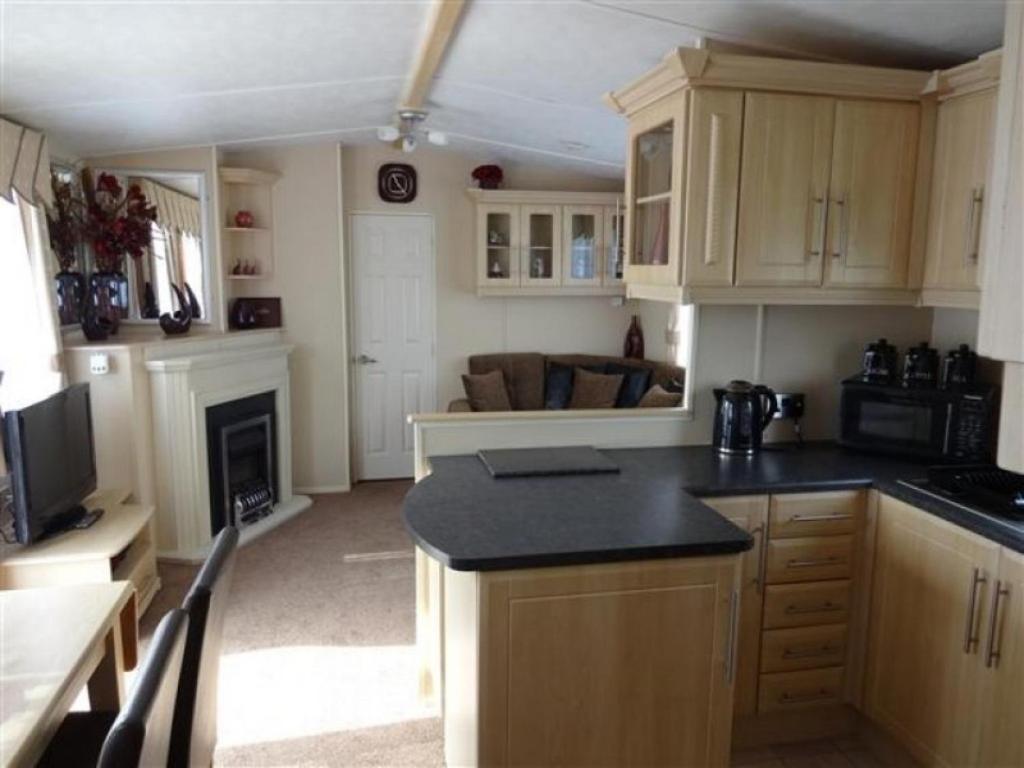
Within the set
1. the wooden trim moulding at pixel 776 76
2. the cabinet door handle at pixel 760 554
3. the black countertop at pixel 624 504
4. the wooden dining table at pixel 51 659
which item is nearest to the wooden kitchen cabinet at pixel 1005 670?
the black countertop at pixel 624 504

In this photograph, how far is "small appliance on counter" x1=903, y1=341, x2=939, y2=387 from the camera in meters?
2.65

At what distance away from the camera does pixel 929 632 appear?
2.18 meters

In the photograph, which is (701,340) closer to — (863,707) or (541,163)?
(863,707)

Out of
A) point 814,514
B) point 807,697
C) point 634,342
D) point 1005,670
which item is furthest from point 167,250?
point 1005,670

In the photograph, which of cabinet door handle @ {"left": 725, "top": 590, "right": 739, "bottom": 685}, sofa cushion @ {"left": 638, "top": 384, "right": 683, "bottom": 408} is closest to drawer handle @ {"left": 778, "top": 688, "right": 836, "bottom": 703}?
cabinet door handle @ {"left": 725, "top": 590, "right": 739, "bottom": 685}

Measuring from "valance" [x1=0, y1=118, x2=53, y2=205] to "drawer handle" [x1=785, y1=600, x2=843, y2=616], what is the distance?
3.32m

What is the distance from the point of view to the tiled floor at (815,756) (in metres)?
2.38

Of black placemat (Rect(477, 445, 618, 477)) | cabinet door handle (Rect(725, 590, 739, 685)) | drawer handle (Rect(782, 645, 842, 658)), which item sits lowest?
drawer handle (Rect(782, 645, 842, 658))

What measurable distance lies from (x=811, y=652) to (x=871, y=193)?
5.07 ft

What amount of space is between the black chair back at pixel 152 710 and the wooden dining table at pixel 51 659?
0.71 feet

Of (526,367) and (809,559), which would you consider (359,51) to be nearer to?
(809,559)

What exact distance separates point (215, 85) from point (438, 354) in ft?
9.24

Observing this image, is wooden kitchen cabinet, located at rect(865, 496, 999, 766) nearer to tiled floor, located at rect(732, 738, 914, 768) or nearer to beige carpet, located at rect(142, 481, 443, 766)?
tiled floor, located at rect(732, 738, 914, 768)

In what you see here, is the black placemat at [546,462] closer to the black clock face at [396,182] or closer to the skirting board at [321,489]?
the skirting board at [321,489]
